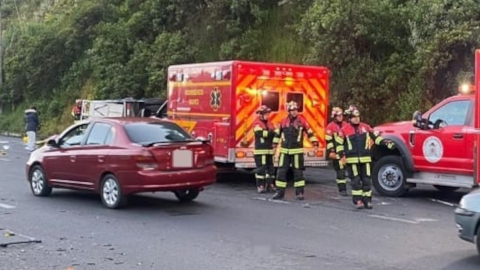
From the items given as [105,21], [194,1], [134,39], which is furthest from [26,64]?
[194,1]

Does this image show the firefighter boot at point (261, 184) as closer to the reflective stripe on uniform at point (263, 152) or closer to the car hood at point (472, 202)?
the reflective stripe on uniform at point (263, 152)

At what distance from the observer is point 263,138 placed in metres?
14.5

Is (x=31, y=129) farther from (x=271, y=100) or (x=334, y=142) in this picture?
(x=334, y=142)

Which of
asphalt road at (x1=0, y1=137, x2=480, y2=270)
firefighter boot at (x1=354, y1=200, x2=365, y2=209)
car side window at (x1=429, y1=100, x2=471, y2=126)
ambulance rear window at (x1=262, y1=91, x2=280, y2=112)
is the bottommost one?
asphalt road at (x1=0, y1=137, x2=480, y2=270)

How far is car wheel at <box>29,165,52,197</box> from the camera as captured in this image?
536 inches

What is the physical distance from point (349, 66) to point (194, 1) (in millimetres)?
12478

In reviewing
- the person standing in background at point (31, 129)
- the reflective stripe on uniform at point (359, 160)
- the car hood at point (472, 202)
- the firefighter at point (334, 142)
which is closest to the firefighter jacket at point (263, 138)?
the firefighter at point (334, 142)

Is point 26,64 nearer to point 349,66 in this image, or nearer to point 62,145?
point 349,66

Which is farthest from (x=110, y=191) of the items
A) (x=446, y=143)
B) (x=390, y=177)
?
(x=446, y=143)

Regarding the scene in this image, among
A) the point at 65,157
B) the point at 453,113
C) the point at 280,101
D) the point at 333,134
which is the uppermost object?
the point at 280,101

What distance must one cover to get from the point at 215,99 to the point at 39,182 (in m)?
4.06

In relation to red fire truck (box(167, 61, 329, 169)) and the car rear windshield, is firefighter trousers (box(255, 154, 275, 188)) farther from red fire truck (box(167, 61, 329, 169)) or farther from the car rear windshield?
the car rear windshield

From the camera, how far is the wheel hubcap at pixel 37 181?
1369 cm

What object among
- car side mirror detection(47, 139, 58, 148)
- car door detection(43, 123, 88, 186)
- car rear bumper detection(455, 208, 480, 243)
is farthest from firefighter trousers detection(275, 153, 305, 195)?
car rear bumper detection(455, 208, 480, 243)
